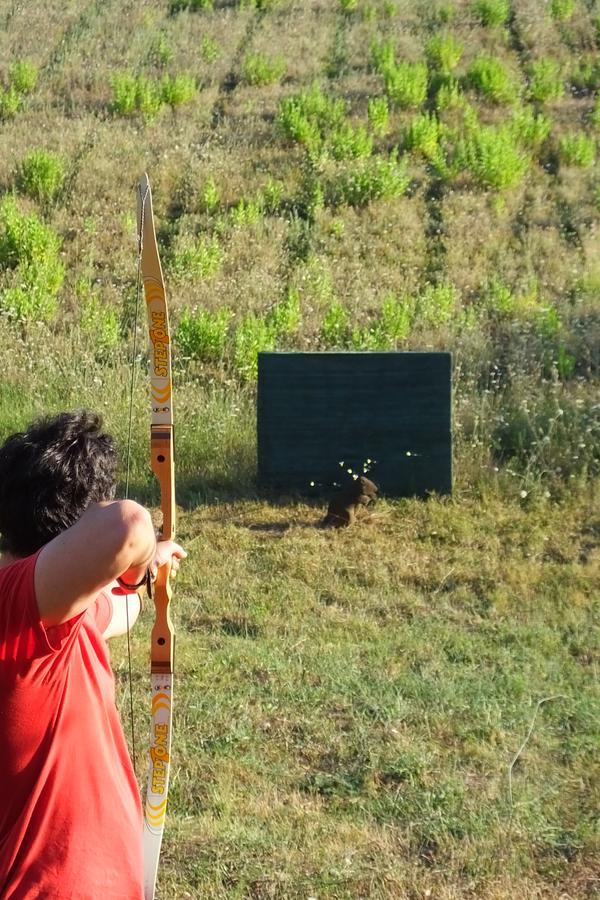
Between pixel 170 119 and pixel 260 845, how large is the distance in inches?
617

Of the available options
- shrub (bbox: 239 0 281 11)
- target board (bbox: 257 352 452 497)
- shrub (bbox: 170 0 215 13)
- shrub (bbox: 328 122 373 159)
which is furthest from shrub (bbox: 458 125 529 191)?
shrub (bbox: 170 0 215 13)

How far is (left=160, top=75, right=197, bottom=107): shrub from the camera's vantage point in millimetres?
18906

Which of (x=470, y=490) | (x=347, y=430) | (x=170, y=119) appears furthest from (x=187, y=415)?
(x=170, y=119)

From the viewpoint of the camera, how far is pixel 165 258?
14508 mm

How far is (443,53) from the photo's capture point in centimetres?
2025

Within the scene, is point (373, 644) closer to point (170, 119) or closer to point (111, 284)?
point (111, 284)

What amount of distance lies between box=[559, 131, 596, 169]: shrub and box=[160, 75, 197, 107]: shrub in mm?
5761

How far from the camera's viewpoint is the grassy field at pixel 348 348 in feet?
15.3

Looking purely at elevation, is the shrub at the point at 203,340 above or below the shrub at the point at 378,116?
below

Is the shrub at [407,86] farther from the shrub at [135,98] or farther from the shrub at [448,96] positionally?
the shrub at [135,98]

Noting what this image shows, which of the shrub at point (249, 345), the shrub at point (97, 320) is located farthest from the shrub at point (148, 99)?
the shrub at point (249, 345)

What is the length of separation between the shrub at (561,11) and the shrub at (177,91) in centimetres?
782

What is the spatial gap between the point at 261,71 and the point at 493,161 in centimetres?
571

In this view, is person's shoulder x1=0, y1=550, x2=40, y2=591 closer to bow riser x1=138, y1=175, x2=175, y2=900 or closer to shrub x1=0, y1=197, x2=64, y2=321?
bow riser x1=138, y1=175, x2=175, y2=900
